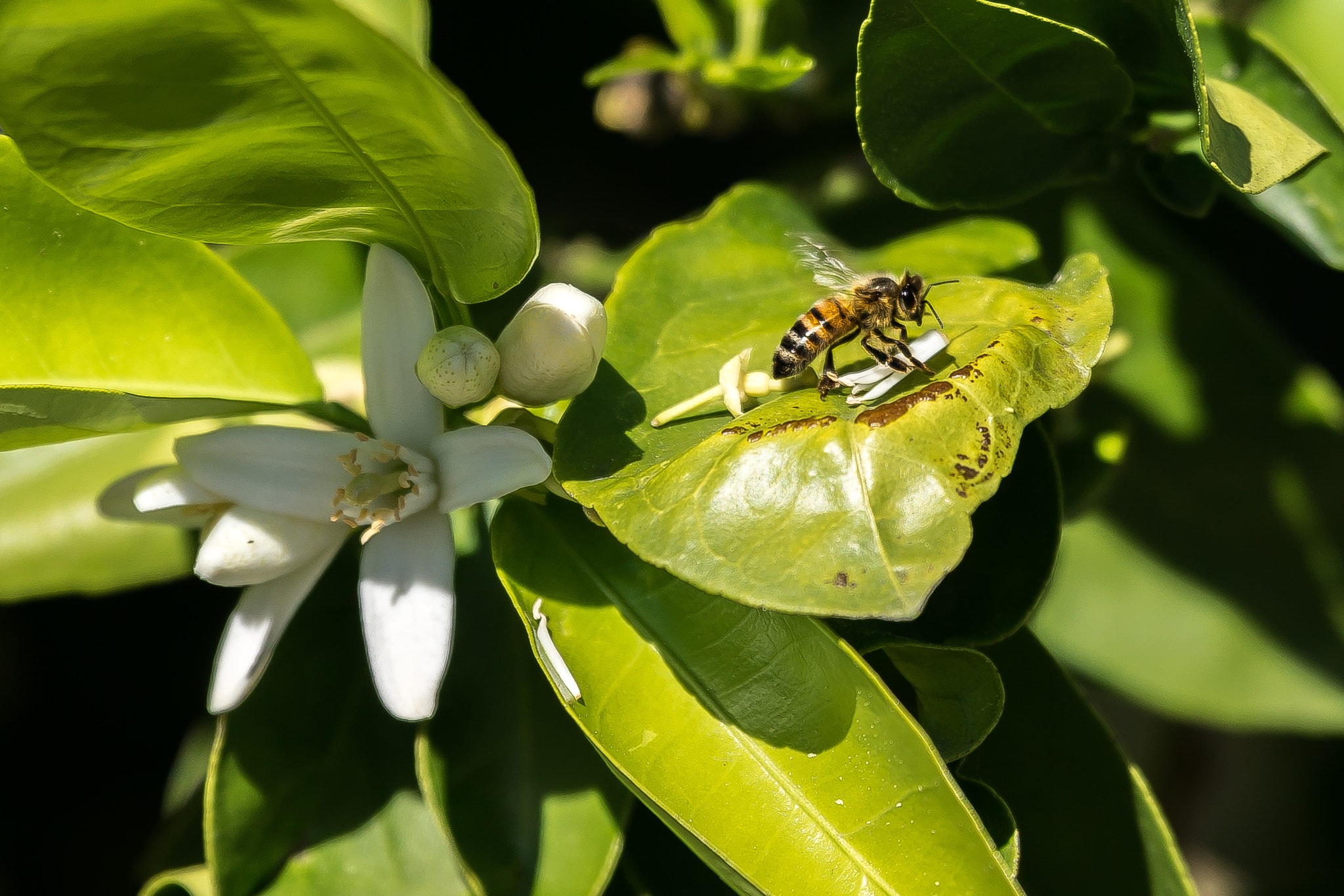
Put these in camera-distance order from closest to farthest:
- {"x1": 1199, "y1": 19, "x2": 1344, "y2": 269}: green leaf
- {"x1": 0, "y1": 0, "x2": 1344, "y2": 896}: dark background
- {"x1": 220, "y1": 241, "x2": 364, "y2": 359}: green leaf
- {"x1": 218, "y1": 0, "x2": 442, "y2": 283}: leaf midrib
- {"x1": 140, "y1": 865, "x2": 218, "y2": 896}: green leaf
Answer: {"x1": 218, "y1": 0, "x2": 442, "y2": 283}: leaf midrib
{"x1": 1199, "y1": 19, "x2": 1344, "y2": 269}: green leaf
{"x1": 140, "y1": 865, "x2": 218, "y2": 896}: green leaf
{"x1": 220, "y1": 241, "x2": 364, "y2": 359}: green leaf
{"x1": 0, "y1": 0, "x2": 1344, "y2": 896}: dark background

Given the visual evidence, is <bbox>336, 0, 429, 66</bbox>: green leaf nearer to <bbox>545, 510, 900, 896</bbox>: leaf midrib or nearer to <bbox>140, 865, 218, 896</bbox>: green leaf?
<bbox>545, 510, 900, 896</bbox>: leaf midrib

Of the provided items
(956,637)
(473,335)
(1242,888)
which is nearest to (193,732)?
(473,335)

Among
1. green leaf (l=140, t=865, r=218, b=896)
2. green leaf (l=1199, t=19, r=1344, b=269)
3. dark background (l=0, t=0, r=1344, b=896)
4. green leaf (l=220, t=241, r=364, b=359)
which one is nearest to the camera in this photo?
green leaf (l=1199, t=19, r=1344, b=269)

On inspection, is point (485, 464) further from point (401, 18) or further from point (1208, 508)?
point (1208, 508)

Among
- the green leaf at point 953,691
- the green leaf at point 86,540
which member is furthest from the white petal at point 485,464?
the green leaf at point 86,540

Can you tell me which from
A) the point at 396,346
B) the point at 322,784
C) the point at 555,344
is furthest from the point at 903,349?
the point at 322,784

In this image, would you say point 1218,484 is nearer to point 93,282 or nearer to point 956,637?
point 956,637

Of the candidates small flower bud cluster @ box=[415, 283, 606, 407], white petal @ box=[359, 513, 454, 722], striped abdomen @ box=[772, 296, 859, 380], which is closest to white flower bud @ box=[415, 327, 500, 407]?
small flower bud cluster @ box=[415, 283, 606, 407]
